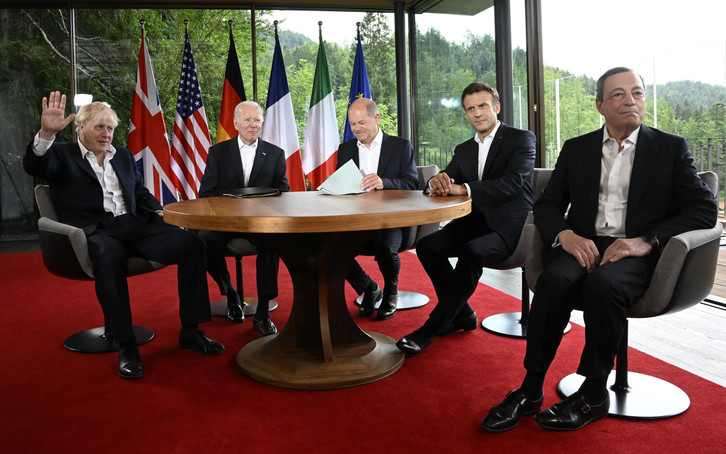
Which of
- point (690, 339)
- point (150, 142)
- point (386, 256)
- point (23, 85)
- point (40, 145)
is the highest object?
point (23, 85)

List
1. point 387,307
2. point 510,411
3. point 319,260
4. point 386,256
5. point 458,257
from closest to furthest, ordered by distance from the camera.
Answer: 1. point 510,411
2. point 319,260
3. point 458,257
4. point 386,256
5. point 387,307

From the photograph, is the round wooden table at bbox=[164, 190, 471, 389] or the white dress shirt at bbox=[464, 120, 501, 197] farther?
the white dress shirt at bbox=[464, 120, 501, 197]

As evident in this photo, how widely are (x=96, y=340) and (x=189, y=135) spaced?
3195 mm

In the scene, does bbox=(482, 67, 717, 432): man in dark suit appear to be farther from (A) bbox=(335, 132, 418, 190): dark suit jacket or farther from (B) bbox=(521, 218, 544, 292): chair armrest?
(A) bbox=(335, 132, 418, 190): dark suit jacket

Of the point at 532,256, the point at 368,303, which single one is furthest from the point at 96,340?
the point at 532,256

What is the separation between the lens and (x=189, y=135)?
5.75 m

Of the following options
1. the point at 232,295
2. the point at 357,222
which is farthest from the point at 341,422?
the point at 232,295

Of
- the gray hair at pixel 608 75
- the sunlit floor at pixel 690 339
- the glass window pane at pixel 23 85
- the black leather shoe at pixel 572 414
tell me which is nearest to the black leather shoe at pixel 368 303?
the sunlit floor at pixel 690 339

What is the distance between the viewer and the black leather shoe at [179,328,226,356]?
2.79 m

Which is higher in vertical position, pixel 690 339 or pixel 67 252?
pixel 67 252

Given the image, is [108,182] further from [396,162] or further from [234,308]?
[396,162]

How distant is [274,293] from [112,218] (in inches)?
36.6

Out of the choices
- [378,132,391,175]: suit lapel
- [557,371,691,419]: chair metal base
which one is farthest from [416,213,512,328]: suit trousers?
[378,132,391,175]: suit lapel

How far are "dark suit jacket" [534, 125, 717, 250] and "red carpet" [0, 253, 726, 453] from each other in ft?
2.18
